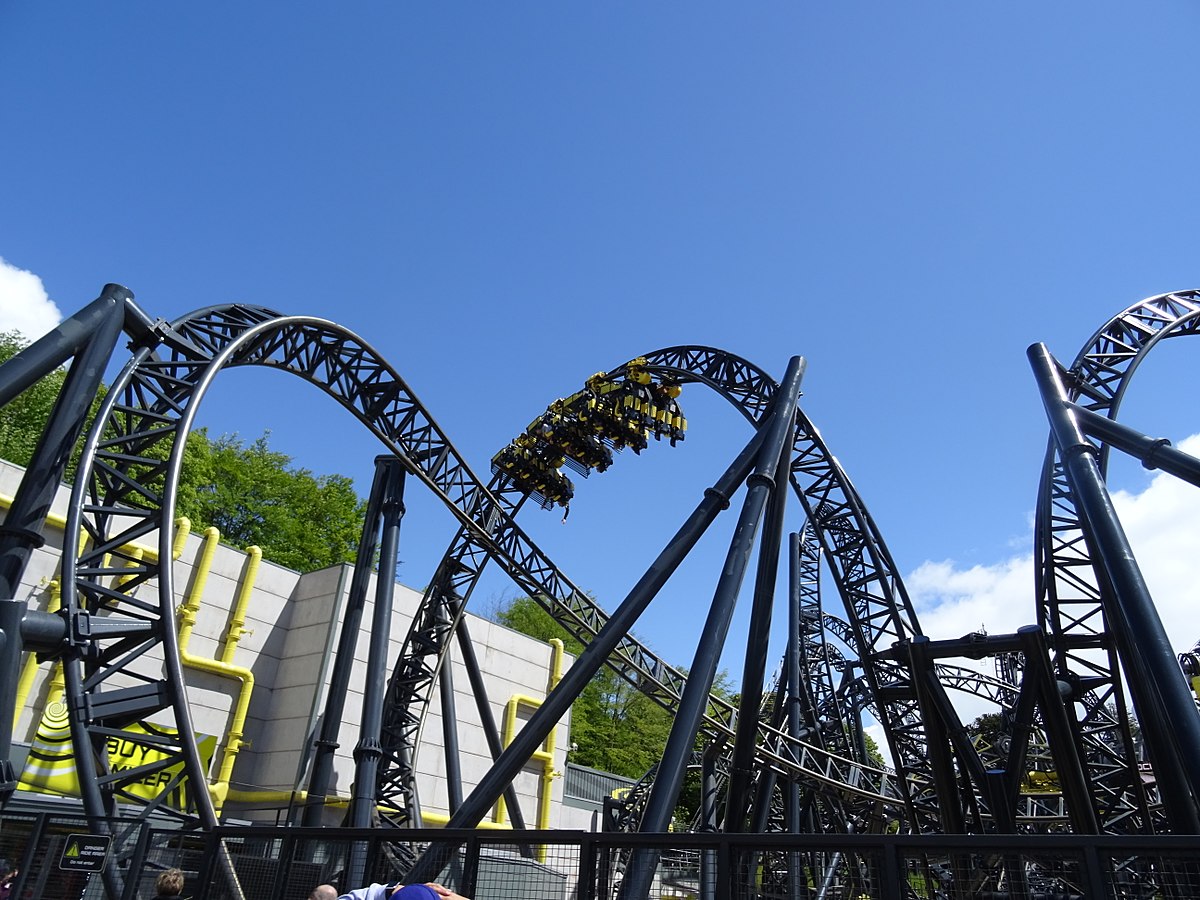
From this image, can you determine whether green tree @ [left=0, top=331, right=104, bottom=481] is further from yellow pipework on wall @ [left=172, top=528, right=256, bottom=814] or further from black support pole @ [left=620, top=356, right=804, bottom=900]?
black support pole @ [left=620, top=356, right=804, bottom=900]

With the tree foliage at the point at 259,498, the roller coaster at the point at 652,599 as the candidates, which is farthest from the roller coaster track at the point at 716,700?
the tree foliage at the point at 259,498

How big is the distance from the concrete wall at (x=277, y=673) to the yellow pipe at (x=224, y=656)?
0.04 m

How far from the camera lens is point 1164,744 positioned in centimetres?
725

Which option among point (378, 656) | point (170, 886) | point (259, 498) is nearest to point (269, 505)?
point (259, 498)

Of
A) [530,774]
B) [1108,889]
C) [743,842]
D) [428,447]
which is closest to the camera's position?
[1108,889]

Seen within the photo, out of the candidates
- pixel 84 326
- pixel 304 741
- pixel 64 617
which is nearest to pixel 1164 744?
pixel 64 617

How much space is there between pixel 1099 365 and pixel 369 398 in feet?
33.6

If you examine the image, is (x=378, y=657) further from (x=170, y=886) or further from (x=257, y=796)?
(x=170, y=886)

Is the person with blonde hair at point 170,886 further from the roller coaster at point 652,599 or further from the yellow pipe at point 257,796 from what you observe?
the yellow pipe at point 257,796

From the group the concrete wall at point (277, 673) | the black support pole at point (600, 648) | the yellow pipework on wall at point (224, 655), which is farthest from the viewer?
the concrete wall at point (277, 673)

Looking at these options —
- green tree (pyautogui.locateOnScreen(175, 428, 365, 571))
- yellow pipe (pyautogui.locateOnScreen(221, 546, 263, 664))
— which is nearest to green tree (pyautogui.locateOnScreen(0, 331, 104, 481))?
green tree (pyautogui.locateOnScreen(175, 428, 365, 571))

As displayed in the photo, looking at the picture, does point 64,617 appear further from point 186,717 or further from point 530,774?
point 530,774

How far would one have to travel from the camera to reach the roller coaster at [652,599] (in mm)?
6883

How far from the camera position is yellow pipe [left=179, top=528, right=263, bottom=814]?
14852mm
